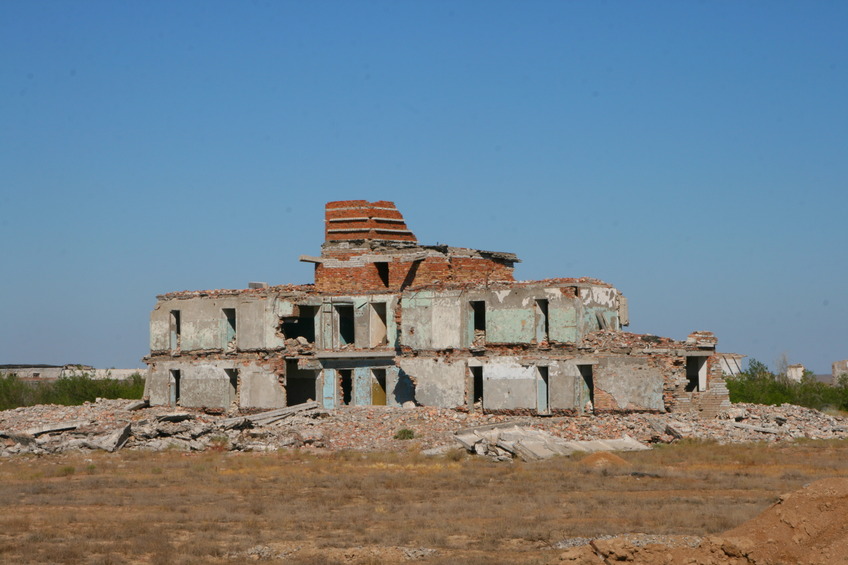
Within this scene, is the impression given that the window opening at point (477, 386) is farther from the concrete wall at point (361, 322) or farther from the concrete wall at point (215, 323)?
the concrete wall at point (215, 323)

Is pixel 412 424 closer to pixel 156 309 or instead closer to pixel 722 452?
pixel 722 452

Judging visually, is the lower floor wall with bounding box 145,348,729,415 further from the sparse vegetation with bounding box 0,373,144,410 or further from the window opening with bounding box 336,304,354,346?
the sparse vegetation with bounding box 0,373,144,410

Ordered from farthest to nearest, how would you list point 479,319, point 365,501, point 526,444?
point 479,319 → point 526,444 → point 365,501

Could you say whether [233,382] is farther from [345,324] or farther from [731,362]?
[731,362]

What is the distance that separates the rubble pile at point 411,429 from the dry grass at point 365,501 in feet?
4.23

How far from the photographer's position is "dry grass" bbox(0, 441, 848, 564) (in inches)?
655

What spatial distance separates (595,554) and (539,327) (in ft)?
75.7

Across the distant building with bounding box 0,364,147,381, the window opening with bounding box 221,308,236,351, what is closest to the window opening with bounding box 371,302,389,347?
the window opening with bounding box 221,308,236,351

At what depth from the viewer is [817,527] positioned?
45.5 ft

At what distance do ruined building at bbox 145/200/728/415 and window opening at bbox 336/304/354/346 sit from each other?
0.19 feet

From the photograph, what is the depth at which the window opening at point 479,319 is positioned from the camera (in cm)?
3816

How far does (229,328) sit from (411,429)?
451 inches

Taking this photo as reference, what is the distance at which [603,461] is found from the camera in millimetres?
26828

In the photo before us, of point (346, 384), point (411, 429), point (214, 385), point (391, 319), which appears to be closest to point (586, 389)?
point (411, 429)
